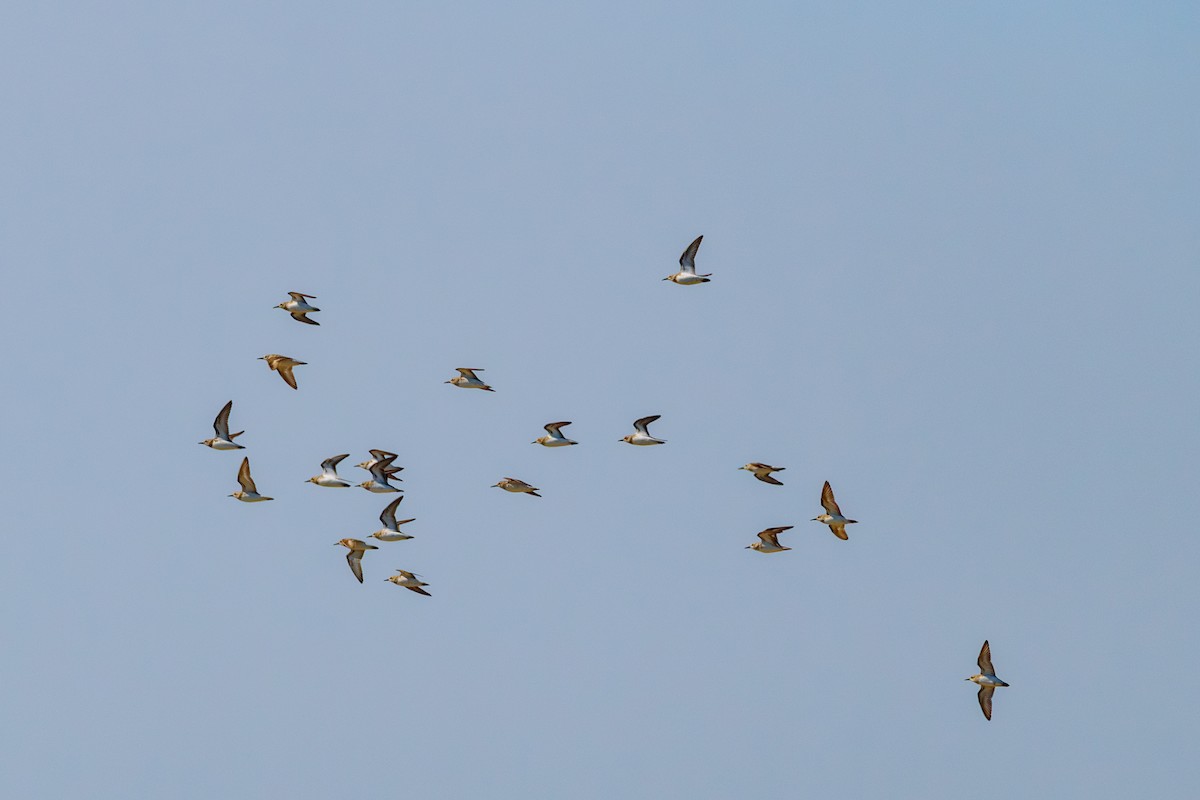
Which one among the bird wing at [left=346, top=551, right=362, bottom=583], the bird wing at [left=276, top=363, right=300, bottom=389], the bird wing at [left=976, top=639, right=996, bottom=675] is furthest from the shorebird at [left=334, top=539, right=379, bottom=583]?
the bird wing at [left=976, top=639, right=996, bottom=675]

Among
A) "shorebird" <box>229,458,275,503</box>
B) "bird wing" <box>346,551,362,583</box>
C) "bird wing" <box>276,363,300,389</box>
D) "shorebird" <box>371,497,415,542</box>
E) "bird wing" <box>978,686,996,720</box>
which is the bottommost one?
"bird wing" <box>978,686,996,720</box>

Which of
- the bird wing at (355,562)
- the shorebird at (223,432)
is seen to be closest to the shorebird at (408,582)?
the bird wing at (355,562)

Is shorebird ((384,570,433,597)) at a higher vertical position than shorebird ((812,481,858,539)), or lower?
lower

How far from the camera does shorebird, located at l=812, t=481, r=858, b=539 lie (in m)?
64.4

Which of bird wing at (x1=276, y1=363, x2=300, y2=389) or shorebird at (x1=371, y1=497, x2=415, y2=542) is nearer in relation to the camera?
bird wing at (x1=276, y1=363, x2=300, y2=389)

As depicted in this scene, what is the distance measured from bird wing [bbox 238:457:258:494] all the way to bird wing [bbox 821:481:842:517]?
1568 cm

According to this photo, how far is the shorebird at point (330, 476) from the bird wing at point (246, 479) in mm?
1575

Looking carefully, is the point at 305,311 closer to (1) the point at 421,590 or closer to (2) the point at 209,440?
(2) the point at 209,440

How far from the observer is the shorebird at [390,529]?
66.2 meters

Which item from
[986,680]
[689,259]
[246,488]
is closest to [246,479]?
[246,488]

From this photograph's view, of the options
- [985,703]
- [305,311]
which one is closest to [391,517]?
[305,311]

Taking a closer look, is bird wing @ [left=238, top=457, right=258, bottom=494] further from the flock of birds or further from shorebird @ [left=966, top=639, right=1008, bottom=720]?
shorebird @ [left=966, top=639, right=1008, bottom=720]

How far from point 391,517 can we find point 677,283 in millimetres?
11027

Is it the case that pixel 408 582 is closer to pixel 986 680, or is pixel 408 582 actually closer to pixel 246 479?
pixel 246 479
